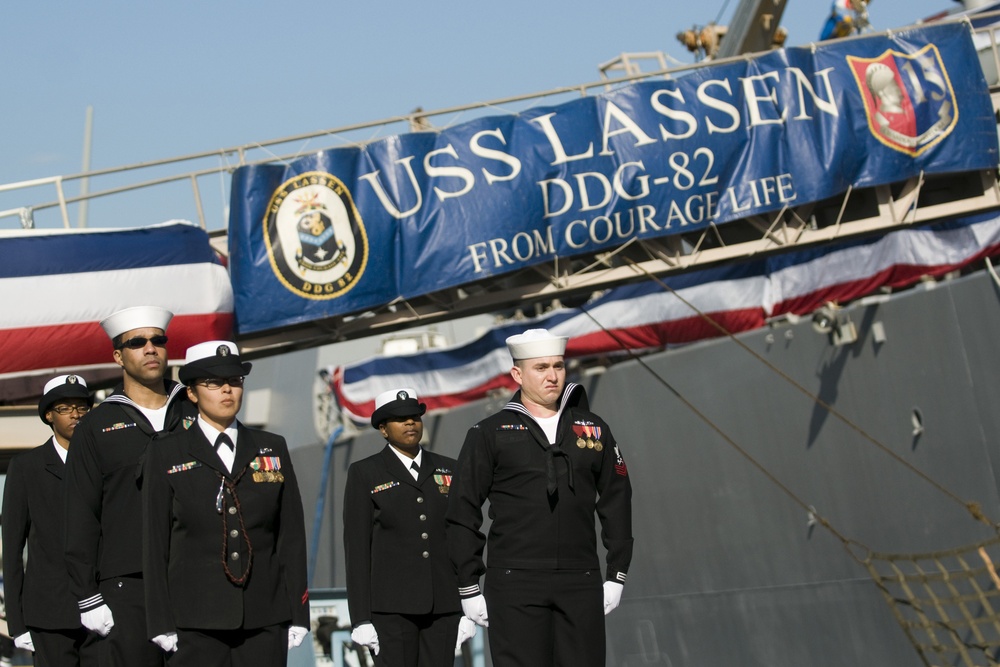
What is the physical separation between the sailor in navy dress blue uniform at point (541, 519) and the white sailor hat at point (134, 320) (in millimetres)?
1419

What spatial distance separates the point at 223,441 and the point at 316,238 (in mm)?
6181

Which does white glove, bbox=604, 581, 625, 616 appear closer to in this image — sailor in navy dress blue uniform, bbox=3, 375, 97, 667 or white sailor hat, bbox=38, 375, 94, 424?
→ sailor in navy dress blue uniform, bbox=3, 375, 97, 667

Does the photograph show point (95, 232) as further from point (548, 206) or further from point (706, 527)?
point (706, 527)

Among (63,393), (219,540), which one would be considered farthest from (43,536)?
(219,540)

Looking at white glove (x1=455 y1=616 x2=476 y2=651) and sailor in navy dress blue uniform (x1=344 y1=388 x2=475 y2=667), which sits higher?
sailor in navy dress blue uniform (x1=344 y1=388 x2=475 y2=667)

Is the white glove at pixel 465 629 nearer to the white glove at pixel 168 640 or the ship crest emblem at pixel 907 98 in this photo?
the white glove at pixel 168 640

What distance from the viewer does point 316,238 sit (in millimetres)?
10500

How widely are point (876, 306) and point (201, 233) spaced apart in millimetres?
5233

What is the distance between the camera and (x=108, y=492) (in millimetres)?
5043

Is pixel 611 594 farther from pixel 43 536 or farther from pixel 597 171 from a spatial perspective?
pixel 597 171

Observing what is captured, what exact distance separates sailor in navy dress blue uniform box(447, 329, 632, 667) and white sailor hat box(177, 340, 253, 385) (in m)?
0.90

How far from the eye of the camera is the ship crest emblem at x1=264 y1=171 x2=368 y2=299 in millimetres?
10430

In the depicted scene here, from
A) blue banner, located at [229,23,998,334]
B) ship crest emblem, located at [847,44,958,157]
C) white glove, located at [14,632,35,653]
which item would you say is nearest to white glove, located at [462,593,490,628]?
white glove, located at [14,632,35,653]

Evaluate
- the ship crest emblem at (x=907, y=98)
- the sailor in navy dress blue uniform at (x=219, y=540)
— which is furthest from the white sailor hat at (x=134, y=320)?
the ship crest emblem at (x=907, y=98)
